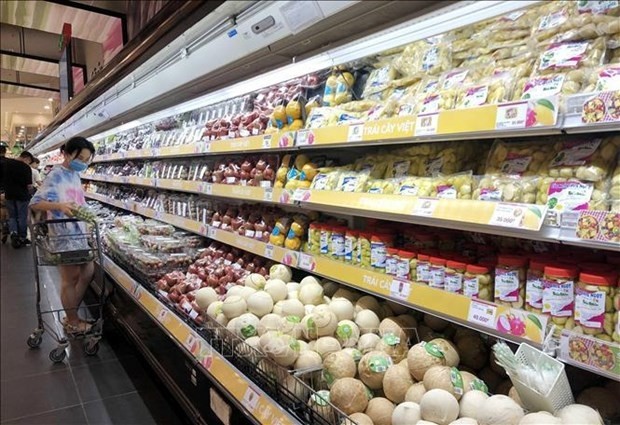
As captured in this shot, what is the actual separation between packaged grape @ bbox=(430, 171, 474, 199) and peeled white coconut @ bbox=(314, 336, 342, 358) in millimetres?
660

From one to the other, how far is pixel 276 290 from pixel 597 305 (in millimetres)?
1325

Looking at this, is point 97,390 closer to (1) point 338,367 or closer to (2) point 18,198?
(1) point 338,367

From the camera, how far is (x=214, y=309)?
2.18 metres

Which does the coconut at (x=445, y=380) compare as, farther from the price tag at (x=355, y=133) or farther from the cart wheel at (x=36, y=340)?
the cart wheel at (x=36, y=340)

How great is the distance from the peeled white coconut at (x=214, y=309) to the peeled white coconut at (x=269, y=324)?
332 millimetres

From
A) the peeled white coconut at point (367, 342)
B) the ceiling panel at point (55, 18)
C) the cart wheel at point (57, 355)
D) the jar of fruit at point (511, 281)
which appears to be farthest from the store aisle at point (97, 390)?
the ceiling panel at point (55, 18)

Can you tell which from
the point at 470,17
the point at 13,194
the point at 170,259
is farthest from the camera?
the point at 13,194

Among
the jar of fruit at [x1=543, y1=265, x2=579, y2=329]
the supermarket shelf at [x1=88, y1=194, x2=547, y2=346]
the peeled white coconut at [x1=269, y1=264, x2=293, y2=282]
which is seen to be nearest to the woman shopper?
the peeled white coconut at [x1=269, y1=264, x2=293, y2=282]

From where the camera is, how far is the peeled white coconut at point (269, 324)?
1839 millimetres

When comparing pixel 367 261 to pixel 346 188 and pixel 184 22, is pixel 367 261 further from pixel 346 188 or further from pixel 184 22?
pixel 184 22

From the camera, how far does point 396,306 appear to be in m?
1.99

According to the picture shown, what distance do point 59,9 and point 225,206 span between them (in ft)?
18.0

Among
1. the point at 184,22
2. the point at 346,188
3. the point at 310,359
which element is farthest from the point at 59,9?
the point at 310,359

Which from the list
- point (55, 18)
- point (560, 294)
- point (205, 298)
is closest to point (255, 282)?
point (205, 298)
